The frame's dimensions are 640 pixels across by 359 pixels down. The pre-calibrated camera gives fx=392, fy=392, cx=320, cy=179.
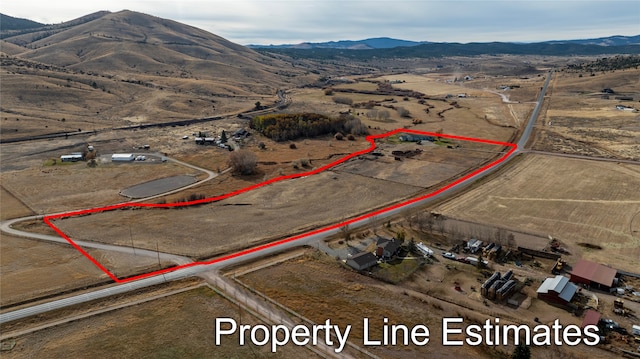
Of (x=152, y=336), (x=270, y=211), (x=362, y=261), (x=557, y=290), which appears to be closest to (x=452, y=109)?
(x=270, y=211)

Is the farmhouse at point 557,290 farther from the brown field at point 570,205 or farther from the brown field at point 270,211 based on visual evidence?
the brown field at point 270,211

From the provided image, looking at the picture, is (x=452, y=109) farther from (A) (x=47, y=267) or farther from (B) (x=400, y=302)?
(A) (x=47, y=267)

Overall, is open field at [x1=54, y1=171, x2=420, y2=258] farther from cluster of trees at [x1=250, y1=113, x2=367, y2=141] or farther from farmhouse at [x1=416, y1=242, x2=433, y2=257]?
cluster of trees at [x1=250, y1=113, x2=367, y2=141]

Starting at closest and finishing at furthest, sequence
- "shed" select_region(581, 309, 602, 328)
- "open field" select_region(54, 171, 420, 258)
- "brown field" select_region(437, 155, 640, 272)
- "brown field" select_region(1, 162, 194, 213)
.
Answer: "shed" select_region(581, 309, 602, 328) < "brown field" select_region(437, 155, 640, 272) < "open field" select_region(54, 171, 420, 258) < "brown field" select_region(1, 162, 194, 213)

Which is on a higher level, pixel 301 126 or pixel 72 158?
pixel 301 126

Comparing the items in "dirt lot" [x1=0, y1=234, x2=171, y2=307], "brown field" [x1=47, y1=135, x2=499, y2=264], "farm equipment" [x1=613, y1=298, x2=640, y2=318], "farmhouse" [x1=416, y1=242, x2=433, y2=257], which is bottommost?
"farm equipment" [x1=613, y1=298, x2=640, y2=318]

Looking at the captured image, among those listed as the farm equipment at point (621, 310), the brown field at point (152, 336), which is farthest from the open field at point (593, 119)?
the brown field at point (152, 336)

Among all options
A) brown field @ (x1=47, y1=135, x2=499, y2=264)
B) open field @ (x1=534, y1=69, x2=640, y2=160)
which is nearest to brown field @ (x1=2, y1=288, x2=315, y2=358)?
brown field @ (x1=47, y1=135, x2=499, y2=264)
